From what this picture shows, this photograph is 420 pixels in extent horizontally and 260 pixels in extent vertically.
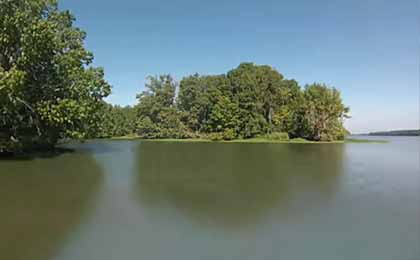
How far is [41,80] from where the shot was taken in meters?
19.6

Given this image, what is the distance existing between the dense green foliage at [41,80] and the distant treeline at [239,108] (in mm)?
20525

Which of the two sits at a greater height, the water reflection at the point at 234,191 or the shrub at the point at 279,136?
the shrub at the point at 279,136

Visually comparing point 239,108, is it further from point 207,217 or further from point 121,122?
point 207,217

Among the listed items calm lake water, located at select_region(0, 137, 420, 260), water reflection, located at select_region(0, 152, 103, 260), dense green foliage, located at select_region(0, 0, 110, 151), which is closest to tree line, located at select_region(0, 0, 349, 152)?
dense green foliage, located at select_region(0, 0, 110, 151)

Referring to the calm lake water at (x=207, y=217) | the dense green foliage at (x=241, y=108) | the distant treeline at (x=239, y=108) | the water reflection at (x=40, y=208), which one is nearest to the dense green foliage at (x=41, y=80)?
the water reflection at (x=40, y=208)

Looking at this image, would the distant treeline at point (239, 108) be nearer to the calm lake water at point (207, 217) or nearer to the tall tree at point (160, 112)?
the tall tree at point (160, 112)

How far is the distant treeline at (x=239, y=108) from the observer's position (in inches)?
1731

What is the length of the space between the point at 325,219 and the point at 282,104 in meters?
45.2

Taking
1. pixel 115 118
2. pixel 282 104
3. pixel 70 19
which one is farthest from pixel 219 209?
pixel 115 118

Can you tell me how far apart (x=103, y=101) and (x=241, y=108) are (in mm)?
26460

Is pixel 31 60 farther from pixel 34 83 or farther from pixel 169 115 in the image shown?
pixel 169 115

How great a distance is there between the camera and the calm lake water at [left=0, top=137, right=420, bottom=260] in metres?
5.02

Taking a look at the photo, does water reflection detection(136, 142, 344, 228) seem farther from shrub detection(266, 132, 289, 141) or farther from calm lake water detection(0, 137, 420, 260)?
shrub detection(266, 132, 289, 141)

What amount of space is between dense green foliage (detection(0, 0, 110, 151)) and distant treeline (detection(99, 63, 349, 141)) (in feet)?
67.3
